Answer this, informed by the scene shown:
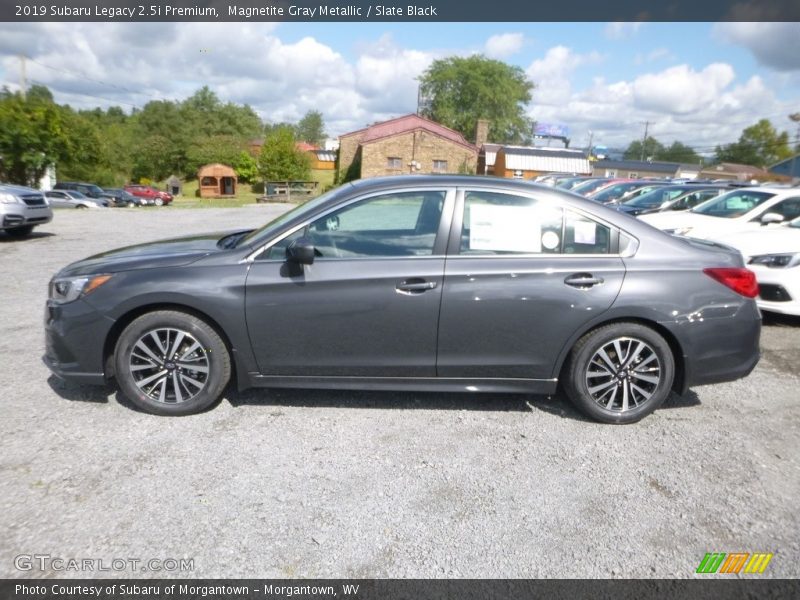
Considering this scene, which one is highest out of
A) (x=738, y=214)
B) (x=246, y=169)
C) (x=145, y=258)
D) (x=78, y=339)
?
(x=246, y=169)

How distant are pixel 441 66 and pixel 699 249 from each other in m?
81.7

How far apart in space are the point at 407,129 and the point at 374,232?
40083 mm

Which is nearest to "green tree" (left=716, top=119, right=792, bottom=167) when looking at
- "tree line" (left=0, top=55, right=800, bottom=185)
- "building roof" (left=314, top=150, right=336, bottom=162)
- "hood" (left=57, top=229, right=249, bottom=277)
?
"tree line" (left=0, top=55, right=800, bottom=185)

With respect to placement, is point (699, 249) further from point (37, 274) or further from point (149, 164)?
point (149, 164)

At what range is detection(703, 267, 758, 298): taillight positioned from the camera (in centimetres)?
354

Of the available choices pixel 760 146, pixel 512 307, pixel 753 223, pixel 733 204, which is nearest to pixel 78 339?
pixel 512 307

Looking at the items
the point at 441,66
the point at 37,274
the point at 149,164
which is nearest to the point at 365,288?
the point at 37,274

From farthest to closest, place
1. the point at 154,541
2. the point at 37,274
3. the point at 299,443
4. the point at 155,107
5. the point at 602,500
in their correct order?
the point at 155,107 < the point at 37,274 < the point at 299,443 < the point at 602,500 < the point at 154,541

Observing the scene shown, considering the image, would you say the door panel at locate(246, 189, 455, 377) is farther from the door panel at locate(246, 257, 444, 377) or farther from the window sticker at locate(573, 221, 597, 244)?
the window sticker at locate(573, 221, 597, 244)

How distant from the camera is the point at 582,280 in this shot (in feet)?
11.3

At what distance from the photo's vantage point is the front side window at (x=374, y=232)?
351cm

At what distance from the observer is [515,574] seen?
7.55ft

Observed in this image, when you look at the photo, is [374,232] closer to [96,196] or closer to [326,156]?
[96,196]

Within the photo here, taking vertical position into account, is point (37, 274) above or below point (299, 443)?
above
